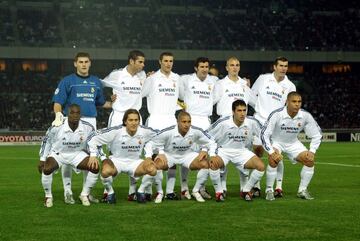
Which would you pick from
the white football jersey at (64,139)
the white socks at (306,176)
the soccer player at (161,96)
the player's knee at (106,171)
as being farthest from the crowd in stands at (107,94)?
the player's knee at (106,171)

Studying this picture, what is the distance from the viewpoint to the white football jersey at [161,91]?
1194 cm

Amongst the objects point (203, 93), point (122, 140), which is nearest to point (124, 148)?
point (122, 140)

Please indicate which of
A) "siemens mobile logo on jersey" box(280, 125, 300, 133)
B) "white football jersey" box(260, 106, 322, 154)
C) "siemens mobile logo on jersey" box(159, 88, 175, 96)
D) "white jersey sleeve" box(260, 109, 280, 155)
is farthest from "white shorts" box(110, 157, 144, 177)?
"siemens mobile logo on jersey" box(280, 125, 300, 133)

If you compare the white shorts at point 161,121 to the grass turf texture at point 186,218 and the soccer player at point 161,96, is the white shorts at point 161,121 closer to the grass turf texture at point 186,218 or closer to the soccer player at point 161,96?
the soccer player at point 161,96

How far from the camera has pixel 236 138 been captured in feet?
37.5

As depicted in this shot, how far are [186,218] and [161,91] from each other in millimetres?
3413

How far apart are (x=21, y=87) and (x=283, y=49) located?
17.0 meters

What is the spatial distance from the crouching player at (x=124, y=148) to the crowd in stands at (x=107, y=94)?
24.0m

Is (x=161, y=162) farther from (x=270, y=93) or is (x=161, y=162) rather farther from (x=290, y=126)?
(x=270, y=93)

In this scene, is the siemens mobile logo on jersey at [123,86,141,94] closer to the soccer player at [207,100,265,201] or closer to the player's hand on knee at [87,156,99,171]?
the soccer player at [207,100,265,201]

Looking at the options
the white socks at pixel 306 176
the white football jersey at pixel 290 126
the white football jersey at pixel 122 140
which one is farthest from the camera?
the white football jersey at pixel 290 126

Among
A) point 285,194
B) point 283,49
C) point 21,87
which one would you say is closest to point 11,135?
point 21,87

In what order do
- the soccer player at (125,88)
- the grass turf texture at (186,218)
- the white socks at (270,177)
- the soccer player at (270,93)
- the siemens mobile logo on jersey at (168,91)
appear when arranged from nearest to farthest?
the grass turf texture at (186,218)
the white socks at (270,177)
the soccer player at (125,88)
the siemens mobile logo on jersey at (168,91)
the soccer player at (270,93)

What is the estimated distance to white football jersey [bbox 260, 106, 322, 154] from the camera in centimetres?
A: 1143
